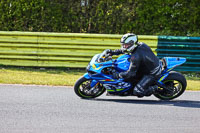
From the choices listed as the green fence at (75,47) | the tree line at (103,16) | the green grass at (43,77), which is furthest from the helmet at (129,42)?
the tree line at (103,16)

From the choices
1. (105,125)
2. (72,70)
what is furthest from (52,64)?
(105,125)

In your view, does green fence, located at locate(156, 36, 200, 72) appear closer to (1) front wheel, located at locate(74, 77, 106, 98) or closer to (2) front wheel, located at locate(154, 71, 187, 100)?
(2) front wheel, located at locate(154, 71, 187, 100)

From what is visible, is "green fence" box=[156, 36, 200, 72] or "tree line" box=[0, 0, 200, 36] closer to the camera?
"green fence" box=[156, 36, 200, 72]

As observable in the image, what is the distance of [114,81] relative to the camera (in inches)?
309

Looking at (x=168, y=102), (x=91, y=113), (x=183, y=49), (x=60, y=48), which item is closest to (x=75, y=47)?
(x=60, y=48)

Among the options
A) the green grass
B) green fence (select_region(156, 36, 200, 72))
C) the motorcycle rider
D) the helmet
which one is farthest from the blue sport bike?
green fence (select_region(156, 36, 200, 72))

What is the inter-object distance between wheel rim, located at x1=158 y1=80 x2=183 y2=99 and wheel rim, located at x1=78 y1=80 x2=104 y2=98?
4.31 feet

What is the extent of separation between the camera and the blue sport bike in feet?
25.7

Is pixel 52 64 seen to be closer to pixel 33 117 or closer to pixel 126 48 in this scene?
pixel 126 48

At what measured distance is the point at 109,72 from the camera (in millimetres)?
7965

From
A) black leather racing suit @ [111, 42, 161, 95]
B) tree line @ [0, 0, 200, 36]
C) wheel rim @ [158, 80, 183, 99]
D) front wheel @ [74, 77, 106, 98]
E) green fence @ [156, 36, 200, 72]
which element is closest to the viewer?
black leather racing suit @ [111, 42, 161, 95]

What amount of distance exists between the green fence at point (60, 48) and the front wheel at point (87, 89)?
4.61 m

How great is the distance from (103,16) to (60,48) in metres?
2.89

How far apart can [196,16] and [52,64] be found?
5887mm
